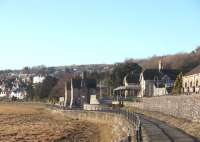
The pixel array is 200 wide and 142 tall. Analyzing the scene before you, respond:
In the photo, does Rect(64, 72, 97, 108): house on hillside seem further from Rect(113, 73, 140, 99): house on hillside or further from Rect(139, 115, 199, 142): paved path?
Rect(139, 115, 199, 142): paved path

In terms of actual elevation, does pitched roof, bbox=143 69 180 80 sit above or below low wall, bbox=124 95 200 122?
above

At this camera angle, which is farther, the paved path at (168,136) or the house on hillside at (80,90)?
the house on hillside at (80,90)

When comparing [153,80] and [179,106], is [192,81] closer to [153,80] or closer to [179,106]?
[153,80]

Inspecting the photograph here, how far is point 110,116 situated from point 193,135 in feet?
94.5

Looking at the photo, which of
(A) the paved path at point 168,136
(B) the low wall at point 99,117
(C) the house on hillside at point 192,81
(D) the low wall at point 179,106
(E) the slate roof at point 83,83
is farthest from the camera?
(E) the slate roof at point 83,83

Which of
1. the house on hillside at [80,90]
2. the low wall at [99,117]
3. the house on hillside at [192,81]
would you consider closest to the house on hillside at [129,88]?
the house on hillside at [80,90]

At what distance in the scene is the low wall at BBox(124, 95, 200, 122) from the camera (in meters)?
38.8

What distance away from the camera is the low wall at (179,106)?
38.8 meters

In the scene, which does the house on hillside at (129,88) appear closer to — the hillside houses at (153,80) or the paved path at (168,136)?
the hillside houses at (153,80)

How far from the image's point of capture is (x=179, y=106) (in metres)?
45.2

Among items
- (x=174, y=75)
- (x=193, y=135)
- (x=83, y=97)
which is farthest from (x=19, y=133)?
(x=83, y=97)

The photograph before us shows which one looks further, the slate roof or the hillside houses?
the slate roof

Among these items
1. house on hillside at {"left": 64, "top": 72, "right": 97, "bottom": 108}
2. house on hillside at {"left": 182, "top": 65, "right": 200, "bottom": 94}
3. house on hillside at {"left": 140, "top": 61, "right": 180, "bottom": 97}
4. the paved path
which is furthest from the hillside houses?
the paved path

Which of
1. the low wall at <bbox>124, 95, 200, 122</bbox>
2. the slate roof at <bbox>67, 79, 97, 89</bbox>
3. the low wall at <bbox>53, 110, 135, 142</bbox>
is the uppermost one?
the slate roof at <bbox>67, 79, 97, 89</bbox>
